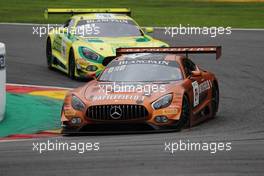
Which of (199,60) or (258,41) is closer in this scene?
(199,60)

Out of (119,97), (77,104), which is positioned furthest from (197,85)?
(77,104)

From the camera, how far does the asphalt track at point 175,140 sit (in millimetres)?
9602

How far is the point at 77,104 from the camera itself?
14.1m

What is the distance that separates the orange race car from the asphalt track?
25 centimetres

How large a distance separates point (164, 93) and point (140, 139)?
165cm

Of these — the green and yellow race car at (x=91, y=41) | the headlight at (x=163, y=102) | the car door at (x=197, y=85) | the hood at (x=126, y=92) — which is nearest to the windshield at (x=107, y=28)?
the green and yellow race car at (x=91, y=41)

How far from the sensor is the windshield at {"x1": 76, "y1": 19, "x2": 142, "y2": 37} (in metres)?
21.1

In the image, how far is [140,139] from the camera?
1249cm

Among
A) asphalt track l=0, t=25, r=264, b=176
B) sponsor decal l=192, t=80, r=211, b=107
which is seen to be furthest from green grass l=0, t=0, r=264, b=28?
sponsor decal l=192, t=80, r=211, b=107

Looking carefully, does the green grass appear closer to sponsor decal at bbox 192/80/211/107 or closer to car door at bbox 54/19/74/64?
car door at bbox 54/19/74/64

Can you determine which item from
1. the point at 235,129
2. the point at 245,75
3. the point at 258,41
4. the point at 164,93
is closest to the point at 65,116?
the point at 164,93

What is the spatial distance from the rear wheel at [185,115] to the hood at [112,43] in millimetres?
5834

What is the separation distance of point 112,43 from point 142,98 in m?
6.63

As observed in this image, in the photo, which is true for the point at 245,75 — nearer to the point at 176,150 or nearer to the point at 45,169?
the point at 176,150
